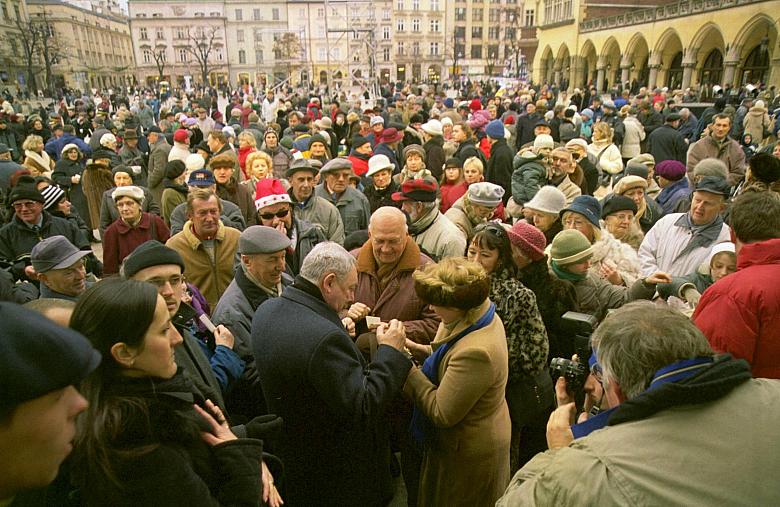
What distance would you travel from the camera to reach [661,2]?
45.1 metres

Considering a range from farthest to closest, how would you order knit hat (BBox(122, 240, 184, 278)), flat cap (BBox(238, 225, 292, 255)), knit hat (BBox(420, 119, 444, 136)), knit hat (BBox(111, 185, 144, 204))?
knit hat (BBox(420, 119, 444, 136)), knit hat (BBox(111, 185, 144, 204)), flat cap (BBox(238, 225, 292, 255)), knit hat (BBox(122, 240, 184, 278))

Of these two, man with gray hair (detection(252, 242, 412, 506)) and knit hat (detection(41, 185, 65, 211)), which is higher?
knit hat (detection(41, 185, 65, 211))

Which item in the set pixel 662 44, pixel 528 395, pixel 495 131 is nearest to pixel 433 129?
pixel 495 131

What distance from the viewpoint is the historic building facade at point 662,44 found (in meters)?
26.3

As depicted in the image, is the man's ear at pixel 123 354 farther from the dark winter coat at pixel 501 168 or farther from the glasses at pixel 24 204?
the dark winter coat at pixel 501 168

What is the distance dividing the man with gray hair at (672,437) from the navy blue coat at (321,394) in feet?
2.94

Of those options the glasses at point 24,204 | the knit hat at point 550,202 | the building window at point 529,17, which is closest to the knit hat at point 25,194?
the glasses at point 24,204

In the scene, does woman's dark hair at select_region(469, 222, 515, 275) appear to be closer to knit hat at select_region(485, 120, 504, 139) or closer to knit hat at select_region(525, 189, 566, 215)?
knit hat at select_region(525, 189, 566, 215)

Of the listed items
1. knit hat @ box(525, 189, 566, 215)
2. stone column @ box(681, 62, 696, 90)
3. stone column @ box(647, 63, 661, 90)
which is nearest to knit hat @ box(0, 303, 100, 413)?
knit hat @ box(525, 189, 566, 215)

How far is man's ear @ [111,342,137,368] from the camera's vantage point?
62.4 inches

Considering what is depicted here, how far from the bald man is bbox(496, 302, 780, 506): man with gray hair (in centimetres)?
147

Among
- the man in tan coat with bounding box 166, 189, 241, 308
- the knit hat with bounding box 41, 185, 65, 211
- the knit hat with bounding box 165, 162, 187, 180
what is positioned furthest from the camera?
the knit hat with bounding box 165, 162, 187, 180

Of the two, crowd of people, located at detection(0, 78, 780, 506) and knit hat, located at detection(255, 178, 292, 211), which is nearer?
crowd of people, located at detection(0, 78, 780, 506)

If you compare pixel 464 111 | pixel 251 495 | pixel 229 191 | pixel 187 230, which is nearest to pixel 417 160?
pixel 229 191
